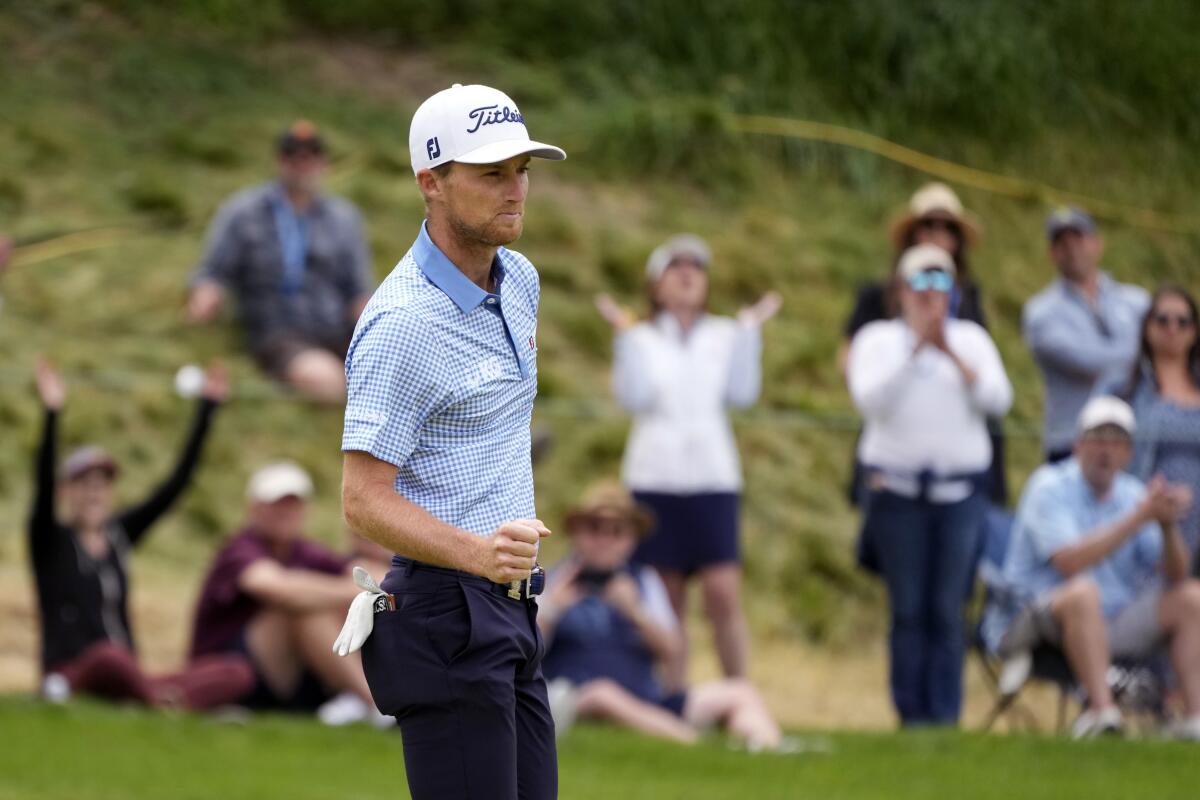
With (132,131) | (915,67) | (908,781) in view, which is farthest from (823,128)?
(908,781)

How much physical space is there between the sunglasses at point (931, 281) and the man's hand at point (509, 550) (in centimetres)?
489

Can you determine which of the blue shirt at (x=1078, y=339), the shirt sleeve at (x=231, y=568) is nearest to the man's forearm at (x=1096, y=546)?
the blue shirt at (x=1078, y=339)

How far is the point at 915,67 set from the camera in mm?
18172

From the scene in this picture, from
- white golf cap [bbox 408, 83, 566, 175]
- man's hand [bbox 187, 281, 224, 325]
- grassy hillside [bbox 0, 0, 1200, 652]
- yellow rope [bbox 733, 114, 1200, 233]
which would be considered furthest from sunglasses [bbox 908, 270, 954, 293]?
yellow rope [bbox 733, 114, 1200, 233]

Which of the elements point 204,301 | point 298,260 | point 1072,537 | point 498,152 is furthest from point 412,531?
point 298,260

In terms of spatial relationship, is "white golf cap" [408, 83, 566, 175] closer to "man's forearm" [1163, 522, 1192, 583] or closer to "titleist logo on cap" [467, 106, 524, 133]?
"titleist logo on cap" [467, 106, 524, 133]

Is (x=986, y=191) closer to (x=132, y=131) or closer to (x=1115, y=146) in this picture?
(x=1115, y=146)

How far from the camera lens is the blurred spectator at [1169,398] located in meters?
9.42

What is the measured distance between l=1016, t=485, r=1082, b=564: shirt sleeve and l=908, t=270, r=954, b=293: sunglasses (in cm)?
106

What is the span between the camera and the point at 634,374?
31.9 feet

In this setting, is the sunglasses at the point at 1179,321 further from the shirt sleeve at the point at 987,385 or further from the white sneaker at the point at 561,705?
the white sneaker at the point at 561,705

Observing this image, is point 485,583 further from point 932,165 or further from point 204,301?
point 932,165

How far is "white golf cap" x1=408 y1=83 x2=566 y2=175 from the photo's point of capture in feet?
14.3

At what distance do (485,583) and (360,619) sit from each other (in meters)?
0.27
